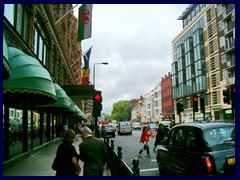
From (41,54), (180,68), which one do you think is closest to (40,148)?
(41,54)

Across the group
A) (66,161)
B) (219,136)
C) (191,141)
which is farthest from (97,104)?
(66,161)

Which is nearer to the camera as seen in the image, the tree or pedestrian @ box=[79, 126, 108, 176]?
pedestrian @ box=[79, 126, 108, 176]

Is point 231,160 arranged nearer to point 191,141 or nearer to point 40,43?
point 191,141

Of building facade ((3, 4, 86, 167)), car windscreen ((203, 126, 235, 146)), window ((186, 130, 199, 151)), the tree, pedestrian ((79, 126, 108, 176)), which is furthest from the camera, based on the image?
the tree

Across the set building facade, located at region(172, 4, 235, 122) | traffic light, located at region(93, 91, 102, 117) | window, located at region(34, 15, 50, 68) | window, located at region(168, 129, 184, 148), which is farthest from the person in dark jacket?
building facade, located at region(172, 4, 235, 122)

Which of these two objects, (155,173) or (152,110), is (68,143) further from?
(152,110)

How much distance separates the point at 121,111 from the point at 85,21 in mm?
162540

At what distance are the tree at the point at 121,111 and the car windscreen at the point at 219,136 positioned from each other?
175m

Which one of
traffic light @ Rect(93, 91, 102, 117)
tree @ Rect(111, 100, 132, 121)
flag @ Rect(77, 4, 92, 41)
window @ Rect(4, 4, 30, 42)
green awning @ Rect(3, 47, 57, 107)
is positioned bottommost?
tree @ Rect(111, 100, 132, 121)

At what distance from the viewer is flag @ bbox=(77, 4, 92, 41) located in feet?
72.5

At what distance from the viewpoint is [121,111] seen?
18388 cm

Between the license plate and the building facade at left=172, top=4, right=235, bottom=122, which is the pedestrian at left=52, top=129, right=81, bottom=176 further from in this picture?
the building facade at left=172, top=4, right=235, bottom=122

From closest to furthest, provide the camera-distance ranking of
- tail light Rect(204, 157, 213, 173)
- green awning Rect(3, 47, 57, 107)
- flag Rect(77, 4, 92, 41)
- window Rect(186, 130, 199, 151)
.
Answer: tail light Rect(204, 157, 213, 173) < window Rect(186, 130, 199, 151) < green awning Rect(3, 47, 57, 107) < flag Rect(77, 4, 92, 41)

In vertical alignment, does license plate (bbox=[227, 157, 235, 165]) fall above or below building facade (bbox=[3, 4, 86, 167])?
below
